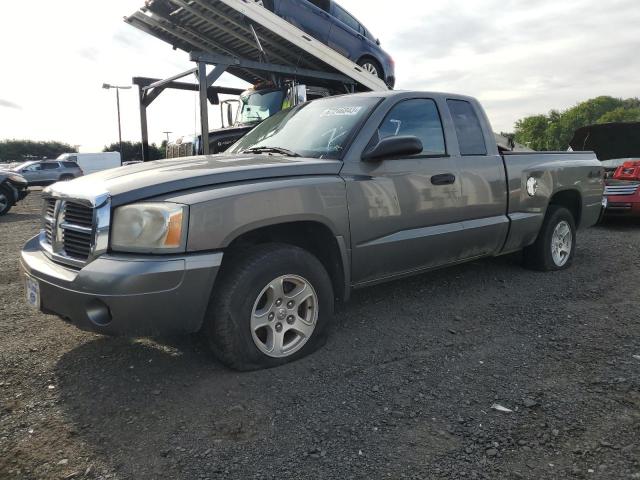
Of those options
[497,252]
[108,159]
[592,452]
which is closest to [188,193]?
[592,452]

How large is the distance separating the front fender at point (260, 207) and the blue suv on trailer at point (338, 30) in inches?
244

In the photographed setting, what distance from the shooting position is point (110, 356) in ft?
10.7

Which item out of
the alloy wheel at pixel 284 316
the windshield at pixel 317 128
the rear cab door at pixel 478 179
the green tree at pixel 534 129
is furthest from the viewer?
the green tree at pixel 534 129

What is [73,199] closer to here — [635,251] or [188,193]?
[188,193]

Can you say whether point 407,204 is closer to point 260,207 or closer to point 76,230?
point 260,207

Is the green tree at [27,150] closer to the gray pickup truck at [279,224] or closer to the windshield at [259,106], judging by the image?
the windshield at [259,106]

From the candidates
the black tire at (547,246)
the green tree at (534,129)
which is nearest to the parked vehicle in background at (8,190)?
the black tire at (547,246)

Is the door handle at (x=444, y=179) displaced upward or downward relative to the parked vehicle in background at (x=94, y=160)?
downward

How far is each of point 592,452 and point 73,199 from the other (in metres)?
2.95

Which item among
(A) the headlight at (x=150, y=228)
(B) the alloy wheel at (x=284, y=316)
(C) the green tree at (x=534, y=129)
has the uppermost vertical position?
(C) the green tree at (x=534, y=129)

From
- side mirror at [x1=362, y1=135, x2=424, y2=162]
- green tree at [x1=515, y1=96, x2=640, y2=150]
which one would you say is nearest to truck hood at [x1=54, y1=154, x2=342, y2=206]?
side mirror at [x1=362, y1=135, x2=424, y2=162]

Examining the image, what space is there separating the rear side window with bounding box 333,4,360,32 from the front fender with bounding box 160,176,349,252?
7.49 metres

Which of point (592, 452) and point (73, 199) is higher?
point (73, 199)

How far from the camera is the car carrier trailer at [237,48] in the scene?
7.73 metres
